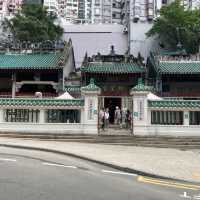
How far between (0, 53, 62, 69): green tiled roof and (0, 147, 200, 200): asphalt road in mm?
23904

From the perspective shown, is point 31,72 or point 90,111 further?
point 31,72

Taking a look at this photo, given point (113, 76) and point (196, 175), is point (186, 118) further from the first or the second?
point (113, 76)

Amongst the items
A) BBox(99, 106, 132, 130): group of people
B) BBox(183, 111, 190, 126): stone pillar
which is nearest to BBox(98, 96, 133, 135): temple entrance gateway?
BBox(99, 106, 132, 130): group of people

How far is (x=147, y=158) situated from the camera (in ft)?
52.6

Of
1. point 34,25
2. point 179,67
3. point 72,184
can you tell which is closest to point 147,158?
point 72,184

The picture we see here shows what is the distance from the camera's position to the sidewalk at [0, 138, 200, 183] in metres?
13.0

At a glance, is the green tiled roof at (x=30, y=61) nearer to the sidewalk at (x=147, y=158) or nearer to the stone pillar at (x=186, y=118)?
the sidewalk at (x=147, y=158)

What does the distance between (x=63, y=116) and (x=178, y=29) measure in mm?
30298

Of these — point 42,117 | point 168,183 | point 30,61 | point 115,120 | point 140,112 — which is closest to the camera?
point 168,183

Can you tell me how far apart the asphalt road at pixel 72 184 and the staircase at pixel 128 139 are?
22.6 feet

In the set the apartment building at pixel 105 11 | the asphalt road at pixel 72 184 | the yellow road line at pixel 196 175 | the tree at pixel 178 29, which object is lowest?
the yellow road line at pixel 196 175

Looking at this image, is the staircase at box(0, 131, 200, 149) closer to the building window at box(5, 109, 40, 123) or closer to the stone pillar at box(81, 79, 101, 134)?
the stone pillar at box(81, 79, 101, 134)

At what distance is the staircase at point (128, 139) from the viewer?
20.8 meters


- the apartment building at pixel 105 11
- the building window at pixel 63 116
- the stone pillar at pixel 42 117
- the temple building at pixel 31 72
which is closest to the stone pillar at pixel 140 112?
the building window at pixel 63 116
